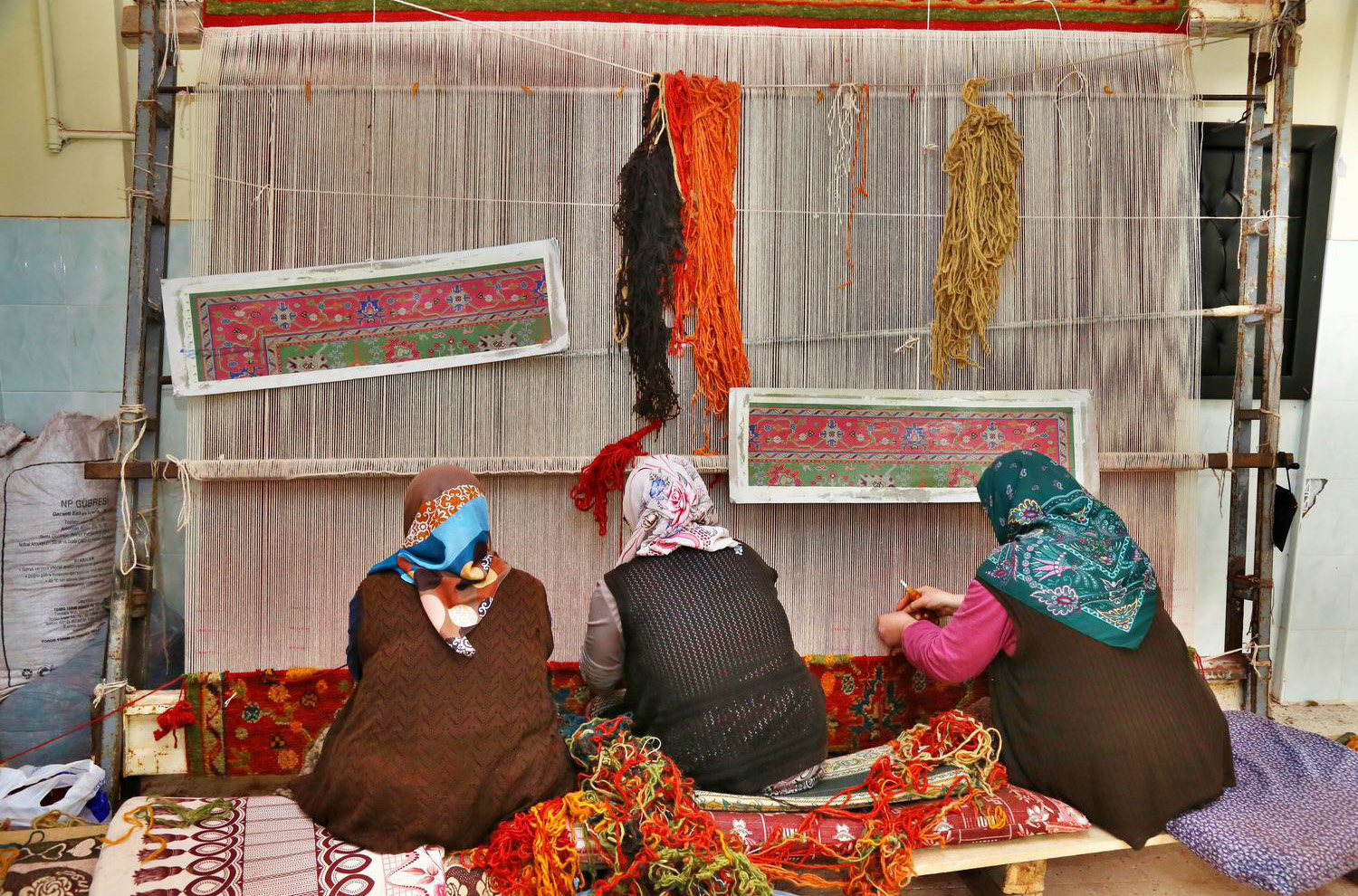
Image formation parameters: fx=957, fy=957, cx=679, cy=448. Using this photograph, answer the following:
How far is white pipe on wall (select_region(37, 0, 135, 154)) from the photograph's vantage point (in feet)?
10.8

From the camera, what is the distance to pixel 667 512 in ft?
7.30

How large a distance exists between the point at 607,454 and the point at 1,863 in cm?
168

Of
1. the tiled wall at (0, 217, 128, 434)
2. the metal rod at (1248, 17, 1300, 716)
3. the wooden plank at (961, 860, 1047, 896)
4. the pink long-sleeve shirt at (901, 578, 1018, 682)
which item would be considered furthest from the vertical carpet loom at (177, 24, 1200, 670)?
the tiled wall at (0, 217, 128, 434)

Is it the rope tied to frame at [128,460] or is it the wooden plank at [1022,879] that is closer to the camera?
the wooden plank at [1022,879]

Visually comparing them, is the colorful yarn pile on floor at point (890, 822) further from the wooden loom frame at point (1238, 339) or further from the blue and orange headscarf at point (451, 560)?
the blue and orange headscarf at point (451, 560)

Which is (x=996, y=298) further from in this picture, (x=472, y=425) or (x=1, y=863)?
(x=1, y=863)

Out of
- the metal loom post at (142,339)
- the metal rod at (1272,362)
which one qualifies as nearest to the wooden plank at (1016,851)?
the metal rod at (1272,362)

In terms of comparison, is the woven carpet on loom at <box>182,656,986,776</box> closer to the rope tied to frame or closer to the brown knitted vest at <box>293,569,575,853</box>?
the rope tied to frame

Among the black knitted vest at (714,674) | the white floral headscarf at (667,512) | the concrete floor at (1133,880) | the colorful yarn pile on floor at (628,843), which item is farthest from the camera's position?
the concrete floor at (1133,880)

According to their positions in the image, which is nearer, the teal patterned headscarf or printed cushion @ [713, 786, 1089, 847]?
printed cushion @ [713, 786, 1089, 847]

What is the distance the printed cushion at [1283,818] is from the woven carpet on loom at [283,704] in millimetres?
904

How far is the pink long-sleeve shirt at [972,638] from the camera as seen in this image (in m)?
2.22

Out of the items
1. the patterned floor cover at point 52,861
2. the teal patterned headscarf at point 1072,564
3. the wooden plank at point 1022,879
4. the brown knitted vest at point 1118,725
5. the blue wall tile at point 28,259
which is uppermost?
the blue wall tile at point 28,259

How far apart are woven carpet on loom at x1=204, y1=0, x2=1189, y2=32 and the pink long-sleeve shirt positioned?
68.7 inches
